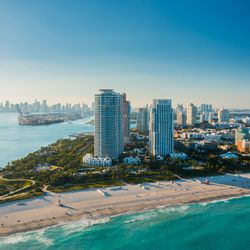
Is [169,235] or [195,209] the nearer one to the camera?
[169,235]

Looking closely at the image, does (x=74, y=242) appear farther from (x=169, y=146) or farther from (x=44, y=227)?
(x=169, y=146)

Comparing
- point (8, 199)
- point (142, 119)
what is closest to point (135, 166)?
point (8, 199)

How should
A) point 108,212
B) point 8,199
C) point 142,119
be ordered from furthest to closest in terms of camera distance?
point 142,119
point 8,199
point 108,212

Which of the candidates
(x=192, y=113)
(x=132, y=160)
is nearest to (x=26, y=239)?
(x=132, y=160)

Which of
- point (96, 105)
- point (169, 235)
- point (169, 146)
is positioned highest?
point (96, 105)

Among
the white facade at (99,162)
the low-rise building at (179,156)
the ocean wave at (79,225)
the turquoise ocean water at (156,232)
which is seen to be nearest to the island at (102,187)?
the ocean wave at (79,225)

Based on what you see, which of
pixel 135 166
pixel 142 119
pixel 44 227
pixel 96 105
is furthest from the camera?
pixel 142 119

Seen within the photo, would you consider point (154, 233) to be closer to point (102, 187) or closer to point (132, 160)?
point (102, 187)
